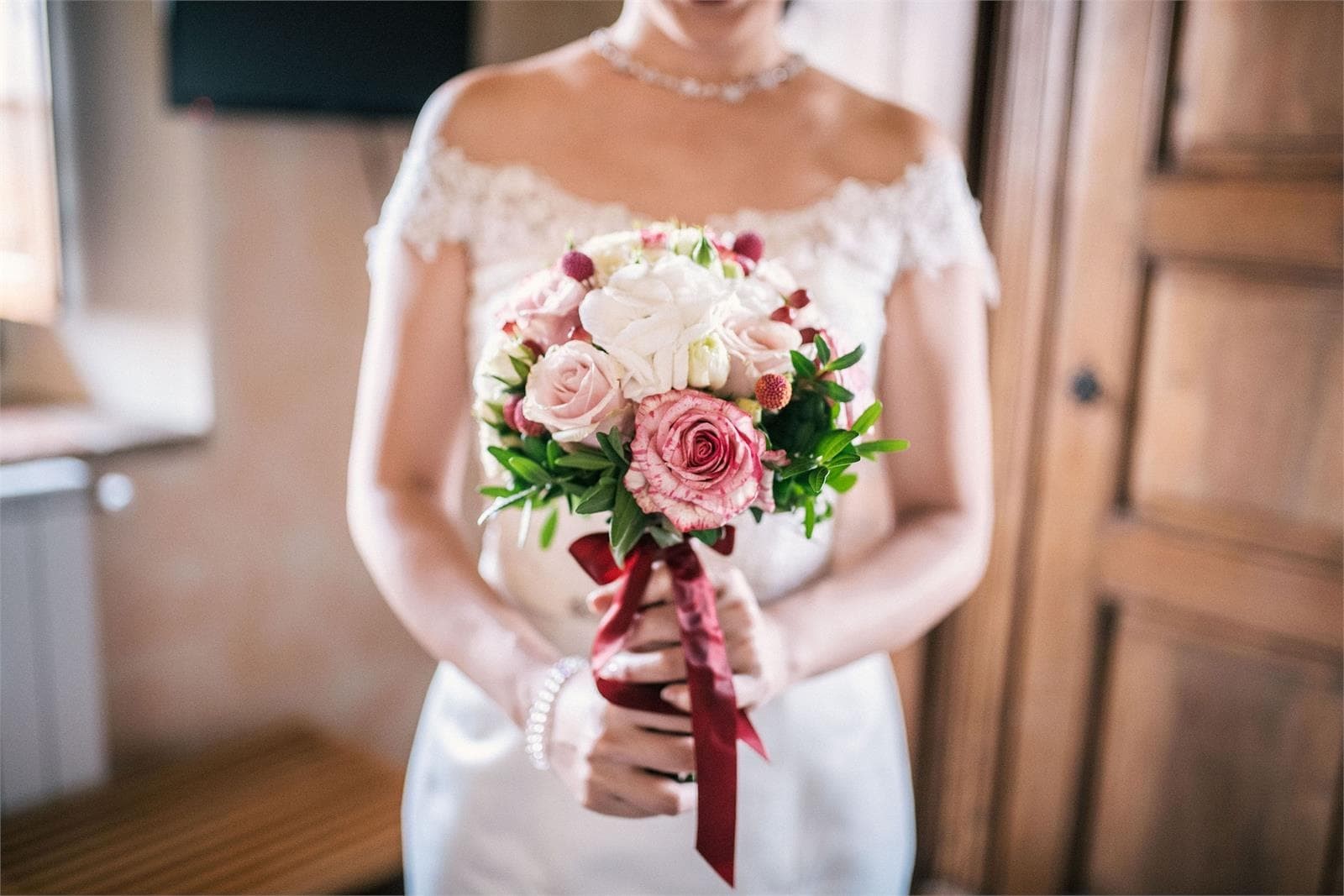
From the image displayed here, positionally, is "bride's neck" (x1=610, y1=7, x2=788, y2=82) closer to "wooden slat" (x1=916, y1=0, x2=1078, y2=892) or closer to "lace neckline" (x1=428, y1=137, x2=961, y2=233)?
"lace neckline" (x1=428, y1=137, x2=961, y2=233)

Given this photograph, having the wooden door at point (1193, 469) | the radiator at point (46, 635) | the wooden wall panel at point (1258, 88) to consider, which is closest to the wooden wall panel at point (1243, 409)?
the wooden door at point (1193, 469)

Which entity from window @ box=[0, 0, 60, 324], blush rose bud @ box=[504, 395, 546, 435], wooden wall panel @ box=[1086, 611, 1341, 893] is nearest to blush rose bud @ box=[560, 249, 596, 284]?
blush rose bud @ box=[504, 395, 546, 435]

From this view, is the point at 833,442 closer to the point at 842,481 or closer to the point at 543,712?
the point at 842,481

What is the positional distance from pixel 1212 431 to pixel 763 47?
1107 millimetres

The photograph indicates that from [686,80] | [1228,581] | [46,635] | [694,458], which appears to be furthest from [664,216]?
[46,635]

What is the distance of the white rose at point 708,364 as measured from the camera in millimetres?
928

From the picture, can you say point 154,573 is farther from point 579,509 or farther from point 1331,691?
point 1331,691

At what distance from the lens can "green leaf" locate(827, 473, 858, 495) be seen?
41.2 inches

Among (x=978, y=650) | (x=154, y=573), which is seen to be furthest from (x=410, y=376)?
(x=978, y=650)

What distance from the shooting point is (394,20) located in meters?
2.29

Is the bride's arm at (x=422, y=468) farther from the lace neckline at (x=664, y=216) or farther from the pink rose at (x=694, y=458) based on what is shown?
the pink rose at (x=694, y=458)

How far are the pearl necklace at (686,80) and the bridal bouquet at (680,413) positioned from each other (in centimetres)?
37

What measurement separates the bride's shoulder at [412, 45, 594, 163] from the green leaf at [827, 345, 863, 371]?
54cm

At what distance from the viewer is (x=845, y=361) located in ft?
3.21
